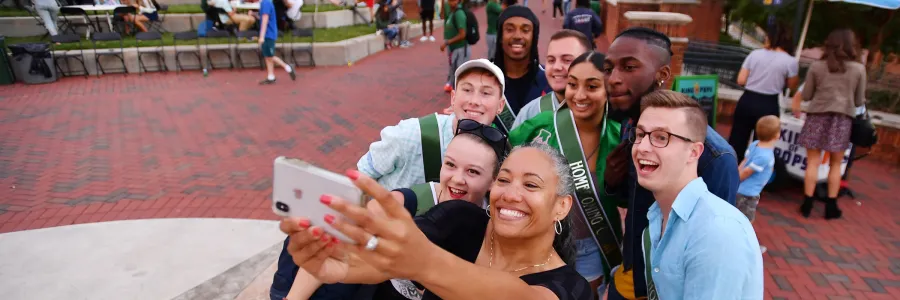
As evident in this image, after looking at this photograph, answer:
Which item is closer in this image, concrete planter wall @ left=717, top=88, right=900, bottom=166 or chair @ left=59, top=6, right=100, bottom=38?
concrete planter wall @ left=717, top=88, right=900, bottom=166

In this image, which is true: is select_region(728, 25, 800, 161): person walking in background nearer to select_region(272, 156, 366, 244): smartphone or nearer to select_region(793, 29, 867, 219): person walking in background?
select_region(793, 29, 867, 219): person walking in background

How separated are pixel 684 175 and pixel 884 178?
6.33 m

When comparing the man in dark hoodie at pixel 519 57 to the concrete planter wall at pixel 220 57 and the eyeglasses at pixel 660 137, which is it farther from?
the concrete planter wall at pixel 220 57

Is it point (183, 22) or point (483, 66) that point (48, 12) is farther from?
point (483, 66)

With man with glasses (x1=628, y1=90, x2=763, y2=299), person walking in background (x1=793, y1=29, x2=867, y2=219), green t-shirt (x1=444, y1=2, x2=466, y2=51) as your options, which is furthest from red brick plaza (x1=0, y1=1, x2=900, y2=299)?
man with glasses (x1=628, y1=90, x2=763, y2=299)

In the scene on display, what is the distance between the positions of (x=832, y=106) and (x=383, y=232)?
5617 millimetres

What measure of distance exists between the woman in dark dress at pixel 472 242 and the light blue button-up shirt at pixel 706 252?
353mm

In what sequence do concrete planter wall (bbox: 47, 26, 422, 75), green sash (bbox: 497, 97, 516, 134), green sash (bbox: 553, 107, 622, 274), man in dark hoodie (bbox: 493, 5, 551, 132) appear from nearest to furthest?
green sash (bbox: 553, 107, 622, 274) < green sash (bbox: 497, 97, 516, 134) < man in dark hoodie (bbox: 493, 5, 551, 132) < concrete planter wall (bbox: 47, 26, 422, 75)

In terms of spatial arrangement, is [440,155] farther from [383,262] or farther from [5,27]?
[5,27]

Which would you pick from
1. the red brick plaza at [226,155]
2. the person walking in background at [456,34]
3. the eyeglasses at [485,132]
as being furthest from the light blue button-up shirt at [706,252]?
the person walking in background at [456,34]

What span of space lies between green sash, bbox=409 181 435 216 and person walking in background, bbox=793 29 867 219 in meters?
4.67

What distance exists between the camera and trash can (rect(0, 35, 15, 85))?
35.7 ft

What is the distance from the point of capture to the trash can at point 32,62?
1092 centimetres

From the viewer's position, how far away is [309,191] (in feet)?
3.96
